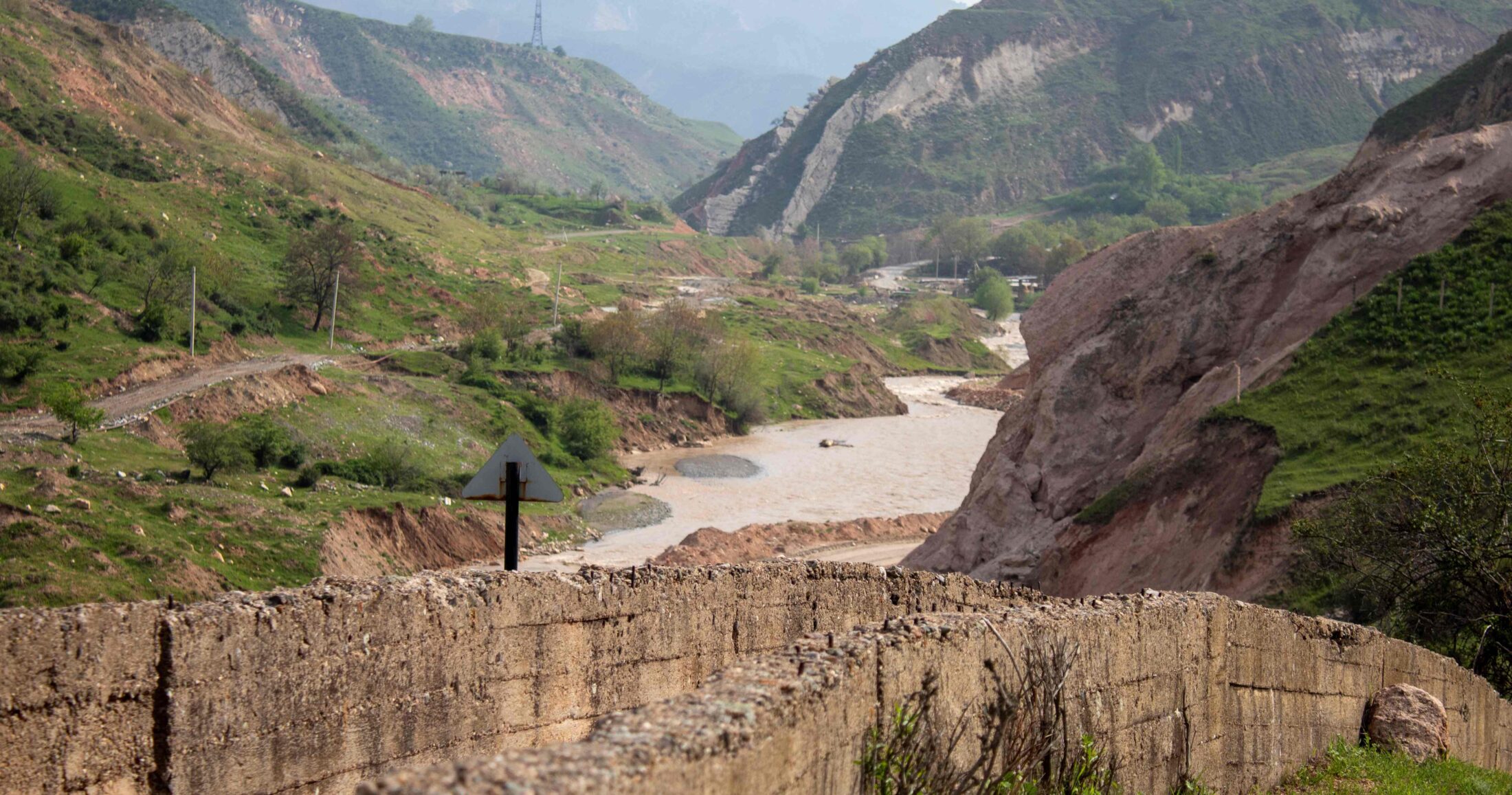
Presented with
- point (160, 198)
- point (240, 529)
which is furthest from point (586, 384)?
point (240, 529)

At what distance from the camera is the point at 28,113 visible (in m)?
56.4

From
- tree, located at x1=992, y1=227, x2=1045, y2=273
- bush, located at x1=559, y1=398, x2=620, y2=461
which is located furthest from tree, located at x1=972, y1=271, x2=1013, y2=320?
bush, located at x1=559, y1=398, x2=620, y2=461

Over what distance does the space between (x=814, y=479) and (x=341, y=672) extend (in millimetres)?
43384

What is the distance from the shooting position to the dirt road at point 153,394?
107 feet

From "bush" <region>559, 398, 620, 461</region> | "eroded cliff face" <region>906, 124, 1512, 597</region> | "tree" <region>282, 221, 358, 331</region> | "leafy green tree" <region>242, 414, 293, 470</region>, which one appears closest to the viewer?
"eroded cliff face" <region>906, 124, 1512, 597</region>

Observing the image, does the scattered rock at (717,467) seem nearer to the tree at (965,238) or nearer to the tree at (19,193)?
the tree at (19,193)

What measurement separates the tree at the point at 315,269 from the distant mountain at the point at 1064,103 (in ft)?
363

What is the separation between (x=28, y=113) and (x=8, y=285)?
21319mm

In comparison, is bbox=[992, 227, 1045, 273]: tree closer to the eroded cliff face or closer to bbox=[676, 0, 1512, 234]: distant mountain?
bbox=[676, 0, 1512, 234]: distant mountain

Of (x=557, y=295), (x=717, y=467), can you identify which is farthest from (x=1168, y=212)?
(x=717, y=467)

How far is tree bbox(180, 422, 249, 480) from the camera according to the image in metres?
32.3

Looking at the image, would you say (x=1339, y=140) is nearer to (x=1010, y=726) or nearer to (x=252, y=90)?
(x=252, y=90)

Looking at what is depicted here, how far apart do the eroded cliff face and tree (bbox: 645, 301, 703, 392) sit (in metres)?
34.1

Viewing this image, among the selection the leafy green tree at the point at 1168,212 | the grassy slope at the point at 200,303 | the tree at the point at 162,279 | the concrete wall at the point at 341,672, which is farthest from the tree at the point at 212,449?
the leafy green tree at the point at 1168,212
